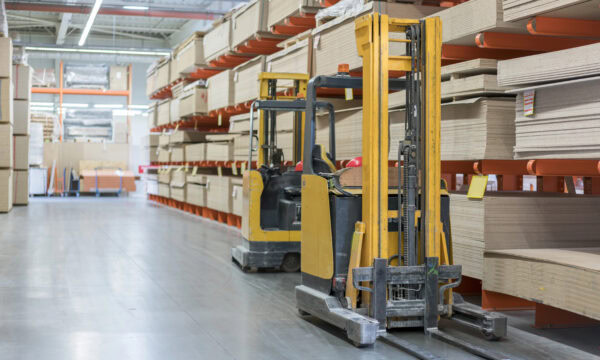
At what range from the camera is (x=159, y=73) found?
16.2 m

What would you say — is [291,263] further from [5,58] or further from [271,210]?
[5,58]

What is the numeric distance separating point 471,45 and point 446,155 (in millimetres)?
843

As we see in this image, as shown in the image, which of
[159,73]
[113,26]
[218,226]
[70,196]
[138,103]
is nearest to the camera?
[218,226]

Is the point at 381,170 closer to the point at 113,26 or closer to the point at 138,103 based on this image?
the point at 113,26

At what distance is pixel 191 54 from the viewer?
12609 mm

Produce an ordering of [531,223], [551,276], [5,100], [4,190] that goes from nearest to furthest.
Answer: [551,276] → [531,223] → [5,100] → [4,190]

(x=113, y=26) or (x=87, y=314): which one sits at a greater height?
(x=113, y=26)

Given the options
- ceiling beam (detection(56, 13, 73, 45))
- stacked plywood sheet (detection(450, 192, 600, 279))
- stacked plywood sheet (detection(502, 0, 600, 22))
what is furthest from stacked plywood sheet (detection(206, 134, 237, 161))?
ceiling beam (detection(56, 13, 73, 45))

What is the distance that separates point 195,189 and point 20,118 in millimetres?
4394

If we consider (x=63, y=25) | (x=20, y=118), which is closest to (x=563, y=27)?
(x=20, y=118)

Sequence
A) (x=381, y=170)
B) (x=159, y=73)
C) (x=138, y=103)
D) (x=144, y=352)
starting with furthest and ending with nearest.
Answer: (x=138, y=103) < (x=159, y=73) < (x=381, y=170) < (x=144, y=352)

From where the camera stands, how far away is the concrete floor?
3.57 m

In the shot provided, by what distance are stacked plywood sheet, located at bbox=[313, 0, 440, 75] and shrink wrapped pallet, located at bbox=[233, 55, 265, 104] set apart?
2103mm

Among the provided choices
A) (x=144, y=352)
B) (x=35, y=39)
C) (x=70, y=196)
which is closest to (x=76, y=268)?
(x=144, y=352)
